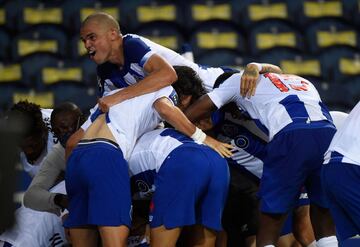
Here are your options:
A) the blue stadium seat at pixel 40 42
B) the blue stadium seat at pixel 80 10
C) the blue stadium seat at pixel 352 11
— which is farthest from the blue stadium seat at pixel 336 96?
the blue stadium seat at pixel 40 42

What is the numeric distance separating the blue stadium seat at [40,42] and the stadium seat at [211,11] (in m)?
1.21

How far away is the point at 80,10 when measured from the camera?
7383 mm

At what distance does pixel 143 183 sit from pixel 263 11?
14.4 feet

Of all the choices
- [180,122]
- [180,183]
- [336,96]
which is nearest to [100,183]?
[180,183]

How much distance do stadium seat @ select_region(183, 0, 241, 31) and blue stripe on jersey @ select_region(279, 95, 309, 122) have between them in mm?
3831

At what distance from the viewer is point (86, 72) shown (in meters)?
6.89

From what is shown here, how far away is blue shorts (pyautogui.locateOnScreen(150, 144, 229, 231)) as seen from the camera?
10.4 feet

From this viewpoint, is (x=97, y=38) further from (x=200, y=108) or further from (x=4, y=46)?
(x=4, y=46)

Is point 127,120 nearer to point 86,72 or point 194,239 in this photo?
point 194,239

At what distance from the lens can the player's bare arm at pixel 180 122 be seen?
3.37 meters

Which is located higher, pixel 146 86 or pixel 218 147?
pixel 146 86

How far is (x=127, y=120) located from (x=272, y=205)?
0.75 metres

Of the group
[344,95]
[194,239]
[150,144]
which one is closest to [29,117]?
[150,144]

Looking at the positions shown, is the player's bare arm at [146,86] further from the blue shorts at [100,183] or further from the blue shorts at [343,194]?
the blue shorts at [343,194]
